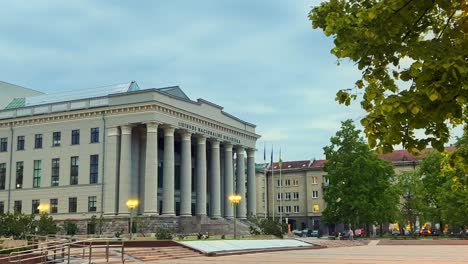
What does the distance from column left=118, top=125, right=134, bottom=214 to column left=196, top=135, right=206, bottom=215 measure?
10738 mm

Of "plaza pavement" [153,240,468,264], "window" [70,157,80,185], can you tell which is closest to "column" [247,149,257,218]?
"window" [70,157,80,185]

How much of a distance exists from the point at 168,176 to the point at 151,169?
2.85 meters

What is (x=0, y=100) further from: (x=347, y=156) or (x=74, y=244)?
(x=74, y=244)

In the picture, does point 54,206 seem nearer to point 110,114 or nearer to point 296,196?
point 110,114

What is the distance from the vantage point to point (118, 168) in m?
66.2

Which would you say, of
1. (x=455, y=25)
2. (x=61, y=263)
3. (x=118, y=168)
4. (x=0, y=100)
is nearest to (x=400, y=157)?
(x=118, y=168)

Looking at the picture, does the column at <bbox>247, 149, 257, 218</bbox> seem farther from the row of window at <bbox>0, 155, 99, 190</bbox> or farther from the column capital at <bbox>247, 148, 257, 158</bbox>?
the row of window at <bbox>0, 155, 99, 190</bbox>

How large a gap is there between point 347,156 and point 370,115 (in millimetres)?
64152

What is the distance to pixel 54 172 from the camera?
230 ft

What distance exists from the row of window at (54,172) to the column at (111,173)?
193cm

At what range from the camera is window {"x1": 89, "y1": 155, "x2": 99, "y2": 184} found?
6712 cm

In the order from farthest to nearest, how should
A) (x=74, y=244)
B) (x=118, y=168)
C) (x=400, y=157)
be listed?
(x=400, y=157), (x=118, y=168), (x=74, y=244)

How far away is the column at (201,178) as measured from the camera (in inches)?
2859

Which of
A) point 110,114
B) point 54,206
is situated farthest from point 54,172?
point 110,114
